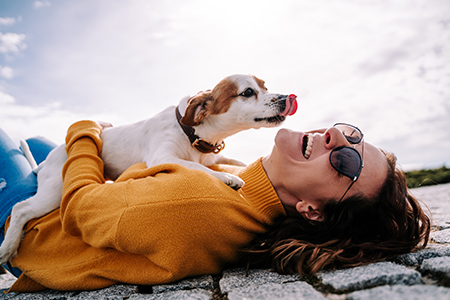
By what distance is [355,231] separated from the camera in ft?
6.21

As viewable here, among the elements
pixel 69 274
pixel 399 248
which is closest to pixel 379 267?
pixel 399 248

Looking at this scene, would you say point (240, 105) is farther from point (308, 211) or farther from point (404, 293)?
point (404, 293)

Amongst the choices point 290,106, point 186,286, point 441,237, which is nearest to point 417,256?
point 441,237

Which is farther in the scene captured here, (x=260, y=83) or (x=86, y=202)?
(x=260, y=83)

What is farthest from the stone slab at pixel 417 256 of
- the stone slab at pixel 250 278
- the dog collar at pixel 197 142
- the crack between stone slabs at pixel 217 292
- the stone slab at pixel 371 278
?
the dog collar at pixel 197 142

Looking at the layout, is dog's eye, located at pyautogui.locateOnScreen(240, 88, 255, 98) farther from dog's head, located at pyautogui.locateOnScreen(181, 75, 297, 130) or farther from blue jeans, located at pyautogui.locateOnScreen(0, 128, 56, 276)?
blue jeans, located at pyautogui.locateOnScreen(0, 128, 56, 276)

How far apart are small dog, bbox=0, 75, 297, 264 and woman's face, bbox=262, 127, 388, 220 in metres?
0.87

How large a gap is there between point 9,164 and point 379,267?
9.32ft

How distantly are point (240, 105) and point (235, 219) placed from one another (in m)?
1.36

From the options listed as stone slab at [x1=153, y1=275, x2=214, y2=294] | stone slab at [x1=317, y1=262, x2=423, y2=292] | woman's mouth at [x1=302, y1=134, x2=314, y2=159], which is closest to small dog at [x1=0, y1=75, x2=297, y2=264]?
woman's mouth at [x1=302, y1=134, x2=314, y2=159]

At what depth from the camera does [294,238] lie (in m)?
1.83

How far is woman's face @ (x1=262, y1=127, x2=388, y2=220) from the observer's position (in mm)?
1842

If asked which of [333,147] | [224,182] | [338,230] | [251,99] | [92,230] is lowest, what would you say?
[338,230]

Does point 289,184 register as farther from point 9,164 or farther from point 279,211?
point 9,164
